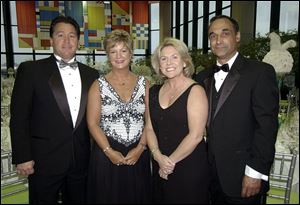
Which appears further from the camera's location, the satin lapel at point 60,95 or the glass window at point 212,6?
the glass window at point 212,6

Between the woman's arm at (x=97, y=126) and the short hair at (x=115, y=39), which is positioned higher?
the short hair at (x=115, y=39)

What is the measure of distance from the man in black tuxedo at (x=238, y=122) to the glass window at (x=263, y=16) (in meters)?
7.61

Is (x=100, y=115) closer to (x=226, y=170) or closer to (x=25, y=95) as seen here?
(x=25, y=95)

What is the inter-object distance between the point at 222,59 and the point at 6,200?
206 cm

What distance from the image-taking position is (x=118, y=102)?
224 cm

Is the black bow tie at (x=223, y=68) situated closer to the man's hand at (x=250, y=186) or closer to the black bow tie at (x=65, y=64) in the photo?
the man's hand at (x=250, y=186)

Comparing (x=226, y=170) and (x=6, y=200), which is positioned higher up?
(x=226, y=170)

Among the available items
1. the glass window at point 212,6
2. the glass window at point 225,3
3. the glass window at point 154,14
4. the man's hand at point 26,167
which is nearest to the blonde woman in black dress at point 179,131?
the man's hand at point 26,167

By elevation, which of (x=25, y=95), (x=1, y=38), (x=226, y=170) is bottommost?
(x=226, y=170)

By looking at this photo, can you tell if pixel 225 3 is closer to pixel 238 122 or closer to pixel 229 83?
pixel 229 83

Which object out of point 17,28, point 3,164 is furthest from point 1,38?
point 3,164

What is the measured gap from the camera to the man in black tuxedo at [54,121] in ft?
6.81

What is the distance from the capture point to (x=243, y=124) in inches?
75.4

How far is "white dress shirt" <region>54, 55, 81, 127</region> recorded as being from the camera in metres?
2.16
